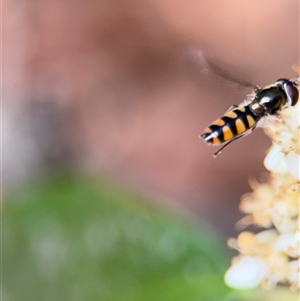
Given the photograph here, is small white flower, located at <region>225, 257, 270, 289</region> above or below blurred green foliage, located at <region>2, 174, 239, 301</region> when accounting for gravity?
below

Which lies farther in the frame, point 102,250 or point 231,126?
point 102,250

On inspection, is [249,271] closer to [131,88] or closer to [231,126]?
[231,126]

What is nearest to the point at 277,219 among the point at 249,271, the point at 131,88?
the point at 249,271

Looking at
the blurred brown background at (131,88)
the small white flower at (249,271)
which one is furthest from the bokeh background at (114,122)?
the small white flower at (249,271)

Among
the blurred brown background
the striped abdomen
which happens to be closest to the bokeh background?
the blurred brown background

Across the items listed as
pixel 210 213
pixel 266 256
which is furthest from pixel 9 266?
pixel 266 256

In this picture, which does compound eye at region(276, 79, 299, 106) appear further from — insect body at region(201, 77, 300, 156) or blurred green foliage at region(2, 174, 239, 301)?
blurred green foliage at region(2, 174, 239, 301)

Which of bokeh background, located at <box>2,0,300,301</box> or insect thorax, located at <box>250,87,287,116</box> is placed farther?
bokeh background, located at <box>2,0,300,301</box>
